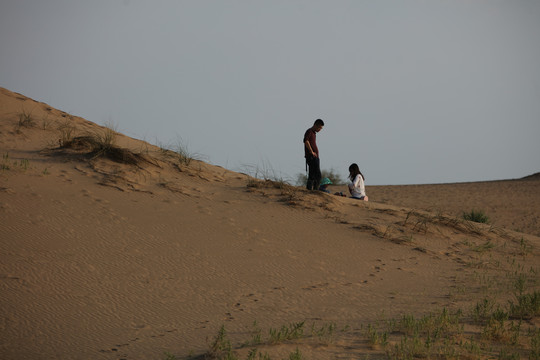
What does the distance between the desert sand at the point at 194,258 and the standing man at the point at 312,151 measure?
1.75ft

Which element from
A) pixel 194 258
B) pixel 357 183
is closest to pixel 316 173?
pixel 357 183

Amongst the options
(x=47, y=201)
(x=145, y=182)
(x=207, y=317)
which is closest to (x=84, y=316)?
(x=207, y=317)

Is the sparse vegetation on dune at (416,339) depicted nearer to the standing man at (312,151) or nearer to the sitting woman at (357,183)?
the standing man at (312,151)

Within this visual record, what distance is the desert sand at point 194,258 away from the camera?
4.02 m

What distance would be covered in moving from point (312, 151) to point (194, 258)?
4004 mm

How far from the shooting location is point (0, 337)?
12.5 ft

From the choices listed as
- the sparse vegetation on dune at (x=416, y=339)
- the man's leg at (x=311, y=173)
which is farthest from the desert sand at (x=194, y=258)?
the man's leg at (x=311, y=173)

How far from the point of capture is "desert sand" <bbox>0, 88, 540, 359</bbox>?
4.02 m

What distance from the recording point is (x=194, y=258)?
5.96 m

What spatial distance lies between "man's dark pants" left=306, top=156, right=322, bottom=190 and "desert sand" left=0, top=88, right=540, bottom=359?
1.46ft

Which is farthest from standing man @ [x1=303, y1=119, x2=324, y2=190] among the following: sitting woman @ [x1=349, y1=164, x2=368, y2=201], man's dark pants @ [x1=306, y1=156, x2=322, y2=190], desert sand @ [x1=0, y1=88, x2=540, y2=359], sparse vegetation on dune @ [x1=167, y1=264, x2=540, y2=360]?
sparse vegetation on dune @ [x1=167, y1=264, x2=540, y2=360]

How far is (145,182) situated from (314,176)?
3.16 meters

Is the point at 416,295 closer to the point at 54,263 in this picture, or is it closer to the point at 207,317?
the point at 207,317

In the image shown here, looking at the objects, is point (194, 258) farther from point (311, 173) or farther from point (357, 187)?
point (357, 187)
